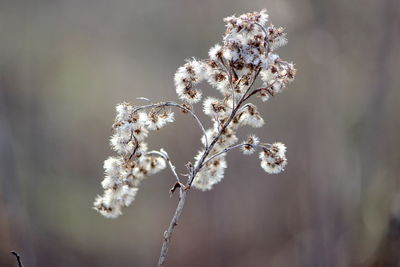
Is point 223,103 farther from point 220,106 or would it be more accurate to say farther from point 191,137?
point 191,137

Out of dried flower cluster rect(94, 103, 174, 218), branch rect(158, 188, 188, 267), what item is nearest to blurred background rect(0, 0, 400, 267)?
dried flower cluster rect(94, 103, 174, 218)

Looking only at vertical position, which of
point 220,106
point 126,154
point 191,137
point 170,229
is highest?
point 191,137

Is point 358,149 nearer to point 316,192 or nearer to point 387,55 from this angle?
point 316,192

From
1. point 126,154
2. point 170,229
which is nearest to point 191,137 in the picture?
point 126,154

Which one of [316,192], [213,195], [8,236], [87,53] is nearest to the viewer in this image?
[8,236]

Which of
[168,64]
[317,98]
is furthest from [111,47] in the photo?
[317,98]

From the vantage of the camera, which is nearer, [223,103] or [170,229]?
[170,229]

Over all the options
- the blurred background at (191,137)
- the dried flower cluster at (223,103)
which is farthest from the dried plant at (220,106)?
the blurred background at (191,137)
